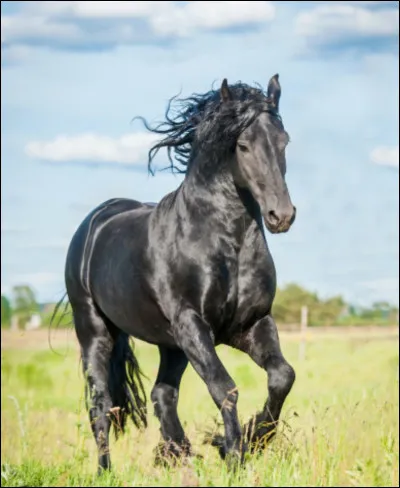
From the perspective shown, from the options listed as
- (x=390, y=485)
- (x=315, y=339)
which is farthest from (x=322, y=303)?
(x=390, y=485)

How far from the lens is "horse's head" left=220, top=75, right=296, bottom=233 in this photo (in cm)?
731

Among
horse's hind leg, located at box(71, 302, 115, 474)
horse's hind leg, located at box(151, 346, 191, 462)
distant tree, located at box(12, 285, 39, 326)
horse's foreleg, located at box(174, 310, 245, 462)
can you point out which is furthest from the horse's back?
distant tree, located at box(12, 285, 39, 326)

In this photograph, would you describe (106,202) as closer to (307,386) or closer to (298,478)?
(298,478)

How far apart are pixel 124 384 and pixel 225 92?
130 inches

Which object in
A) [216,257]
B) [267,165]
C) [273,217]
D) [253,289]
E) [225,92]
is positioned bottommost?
[253,289]

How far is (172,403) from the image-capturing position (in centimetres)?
920

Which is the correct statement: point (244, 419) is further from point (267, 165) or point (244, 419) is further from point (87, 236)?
point (267, 165)

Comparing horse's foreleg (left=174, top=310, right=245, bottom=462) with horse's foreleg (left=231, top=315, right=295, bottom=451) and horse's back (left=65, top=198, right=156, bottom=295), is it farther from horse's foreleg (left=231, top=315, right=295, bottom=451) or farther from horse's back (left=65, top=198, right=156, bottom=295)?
horse's back (left=65, top=198, right=156, bottom=295)

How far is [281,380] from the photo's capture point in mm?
7727

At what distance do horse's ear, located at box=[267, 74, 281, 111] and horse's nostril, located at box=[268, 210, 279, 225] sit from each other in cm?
109

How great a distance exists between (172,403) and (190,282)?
1.58 m

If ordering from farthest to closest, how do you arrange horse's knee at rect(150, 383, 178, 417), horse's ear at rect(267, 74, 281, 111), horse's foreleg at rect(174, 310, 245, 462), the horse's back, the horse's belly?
the horse's back < horse's knee at rect(150, 383, 178, 417) < the horse's belly < horse's ear at rect(267, 74, 281, 111) < horse's foreleg at rect(174, 310, 245, 462)

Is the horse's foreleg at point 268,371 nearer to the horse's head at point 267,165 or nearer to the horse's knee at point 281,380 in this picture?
the horse's knee at point 281,380

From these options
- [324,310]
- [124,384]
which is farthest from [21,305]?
[124,384]
